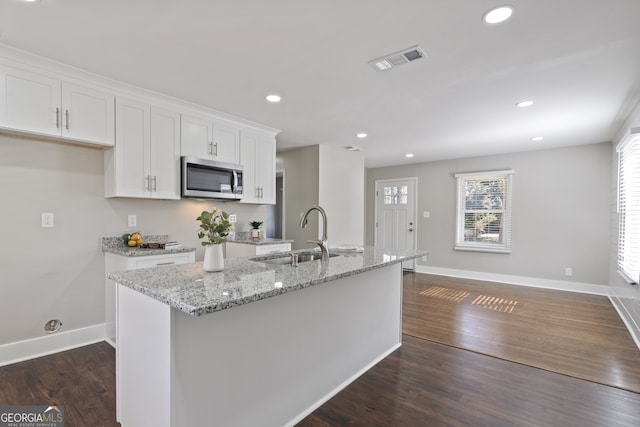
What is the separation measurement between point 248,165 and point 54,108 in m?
1.93

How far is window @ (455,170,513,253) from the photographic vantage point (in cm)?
553

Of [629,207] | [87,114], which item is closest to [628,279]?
[629,207]

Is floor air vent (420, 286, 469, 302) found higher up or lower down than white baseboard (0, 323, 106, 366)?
lower down

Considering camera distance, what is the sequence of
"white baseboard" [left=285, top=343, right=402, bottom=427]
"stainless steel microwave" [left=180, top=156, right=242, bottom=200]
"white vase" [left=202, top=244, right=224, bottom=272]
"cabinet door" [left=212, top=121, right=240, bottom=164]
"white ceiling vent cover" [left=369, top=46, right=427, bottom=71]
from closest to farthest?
"white vase" [left=202, top=244, right=224, bottom=272] < "white baseboard" [left=285, top=343, right=402, bottom=427] < "white ceiling vent cover" [left=369, top=46, right=427, bottom=71] < "stainless steel microwave" [left=180, top=156, right=242, bottom=200] < "cabinet door" [left=212, top=121, right=240, bottom=164]

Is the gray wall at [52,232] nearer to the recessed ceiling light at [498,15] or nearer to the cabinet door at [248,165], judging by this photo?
the cabinet door at [248,165]

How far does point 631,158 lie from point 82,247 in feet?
18.6

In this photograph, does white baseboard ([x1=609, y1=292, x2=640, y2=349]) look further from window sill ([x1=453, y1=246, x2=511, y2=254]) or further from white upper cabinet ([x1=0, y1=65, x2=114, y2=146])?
white upper cabinet ([x1=0, y1=65, x2=114, y2=146])

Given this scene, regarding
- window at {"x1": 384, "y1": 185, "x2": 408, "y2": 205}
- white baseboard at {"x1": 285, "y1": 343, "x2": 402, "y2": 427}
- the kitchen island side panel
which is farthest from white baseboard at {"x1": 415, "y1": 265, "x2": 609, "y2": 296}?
the kitchen island side panel

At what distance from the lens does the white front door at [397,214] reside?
666cm

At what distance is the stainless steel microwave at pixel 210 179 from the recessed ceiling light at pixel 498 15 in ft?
9.21

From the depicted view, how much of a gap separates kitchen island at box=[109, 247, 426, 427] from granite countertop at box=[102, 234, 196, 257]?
1.12 meters

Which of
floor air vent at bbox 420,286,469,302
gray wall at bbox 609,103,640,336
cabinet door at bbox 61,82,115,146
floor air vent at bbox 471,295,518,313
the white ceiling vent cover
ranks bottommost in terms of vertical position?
floor air vent at bbox 420,286,469,302

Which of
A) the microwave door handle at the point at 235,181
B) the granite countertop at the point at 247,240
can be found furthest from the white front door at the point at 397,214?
the microwave door handle at the point at 235,181

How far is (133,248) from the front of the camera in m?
2.91
